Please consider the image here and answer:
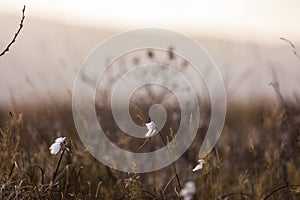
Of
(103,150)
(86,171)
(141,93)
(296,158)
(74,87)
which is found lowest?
(86,171)

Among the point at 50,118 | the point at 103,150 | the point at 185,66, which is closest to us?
the point at 103,150

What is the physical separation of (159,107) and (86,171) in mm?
816

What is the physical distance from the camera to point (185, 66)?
4.12m

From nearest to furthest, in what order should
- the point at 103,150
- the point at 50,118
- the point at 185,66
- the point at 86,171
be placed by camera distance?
the point at 86,171, the point at 103,150, the point at 185,66, the point at 50,118

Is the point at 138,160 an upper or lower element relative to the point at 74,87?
lower

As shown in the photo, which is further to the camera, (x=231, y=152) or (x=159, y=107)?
(x=231, y=152)

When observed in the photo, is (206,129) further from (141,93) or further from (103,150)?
(103,150)

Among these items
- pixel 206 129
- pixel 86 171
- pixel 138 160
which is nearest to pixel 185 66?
pixel 206 129

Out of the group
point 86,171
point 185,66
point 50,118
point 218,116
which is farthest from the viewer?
point 218,116

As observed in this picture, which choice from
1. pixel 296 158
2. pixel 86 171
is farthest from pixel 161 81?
pixel 296 158

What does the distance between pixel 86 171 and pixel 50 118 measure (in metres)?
1.12

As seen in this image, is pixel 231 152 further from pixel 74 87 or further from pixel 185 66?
pixel 74 87

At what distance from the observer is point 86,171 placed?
3582 mm

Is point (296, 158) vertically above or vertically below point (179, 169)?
above
